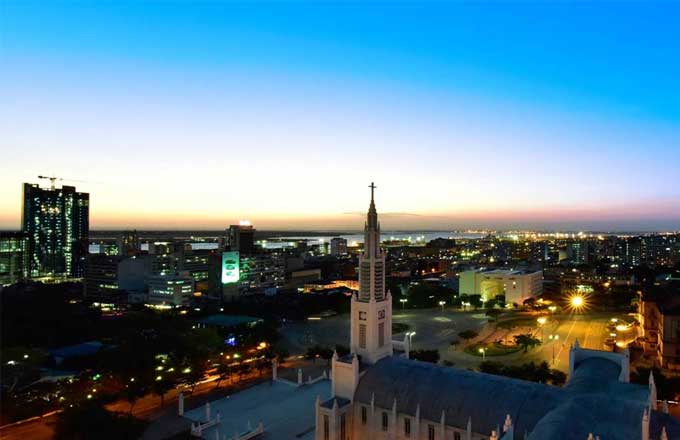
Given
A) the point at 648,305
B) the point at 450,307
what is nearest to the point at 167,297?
the point at 450,307

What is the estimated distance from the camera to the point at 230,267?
96.2 meters

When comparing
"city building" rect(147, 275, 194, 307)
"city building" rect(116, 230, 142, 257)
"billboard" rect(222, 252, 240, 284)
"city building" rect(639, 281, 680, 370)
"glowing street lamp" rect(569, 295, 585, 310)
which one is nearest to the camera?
"city building" rect(639, 281, 680, 370)

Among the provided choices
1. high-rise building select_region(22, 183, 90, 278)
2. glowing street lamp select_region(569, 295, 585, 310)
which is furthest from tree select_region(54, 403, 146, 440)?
high-rise building select_region(22, 183, 90, 278)

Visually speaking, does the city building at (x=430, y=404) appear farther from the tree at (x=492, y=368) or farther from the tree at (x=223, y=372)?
the tree at (x=492, y=368)

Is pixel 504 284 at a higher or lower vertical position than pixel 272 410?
higher

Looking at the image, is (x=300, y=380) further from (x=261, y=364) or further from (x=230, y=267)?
(x=230, y=267)

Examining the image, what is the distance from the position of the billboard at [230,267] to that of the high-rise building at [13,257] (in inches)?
2579

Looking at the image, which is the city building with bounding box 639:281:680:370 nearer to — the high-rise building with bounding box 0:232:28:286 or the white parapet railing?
the white parapet railing

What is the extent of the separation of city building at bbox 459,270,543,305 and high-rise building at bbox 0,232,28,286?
371 ft

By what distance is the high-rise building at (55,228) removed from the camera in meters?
153

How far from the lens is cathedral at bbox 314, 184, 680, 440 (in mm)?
14914

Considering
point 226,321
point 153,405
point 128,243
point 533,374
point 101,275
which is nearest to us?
point 533,374

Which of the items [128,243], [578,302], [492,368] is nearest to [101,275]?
[128,243]

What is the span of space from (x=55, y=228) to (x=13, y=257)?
118 feet
